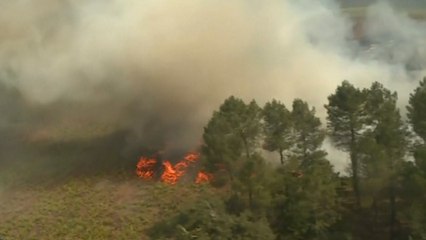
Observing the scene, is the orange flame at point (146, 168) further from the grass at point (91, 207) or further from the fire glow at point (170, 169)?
the grass at point (91, 207)

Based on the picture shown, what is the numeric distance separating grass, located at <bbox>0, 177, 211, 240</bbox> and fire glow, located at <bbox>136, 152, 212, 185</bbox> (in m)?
0.83

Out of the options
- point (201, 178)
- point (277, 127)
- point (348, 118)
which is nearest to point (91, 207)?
point (201, 178)

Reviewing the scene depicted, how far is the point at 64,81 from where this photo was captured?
5791 cm

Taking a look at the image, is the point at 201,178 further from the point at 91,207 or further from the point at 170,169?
the point at 91,207

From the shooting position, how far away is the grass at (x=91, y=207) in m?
35.0

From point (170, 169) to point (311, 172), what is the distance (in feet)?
48.9

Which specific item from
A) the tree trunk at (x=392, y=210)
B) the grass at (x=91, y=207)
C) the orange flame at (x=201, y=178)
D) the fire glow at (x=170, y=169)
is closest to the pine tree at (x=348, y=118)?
the tree trunk at (x=392, y=210)

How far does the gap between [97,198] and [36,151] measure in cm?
1272

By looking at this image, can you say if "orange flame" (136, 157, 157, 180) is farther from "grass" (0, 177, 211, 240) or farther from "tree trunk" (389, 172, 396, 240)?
"tree trunk" (389, 172, 396, 240)

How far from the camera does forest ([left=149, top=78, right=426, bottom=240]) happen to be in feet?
90.9

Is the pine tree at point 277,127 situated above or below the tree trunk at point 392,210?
above

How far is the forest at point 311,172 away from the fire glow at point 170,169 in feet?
25.1

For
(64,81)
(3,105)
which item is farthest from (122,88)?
(3,105)

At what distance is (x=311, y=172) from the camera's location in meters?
29.2
